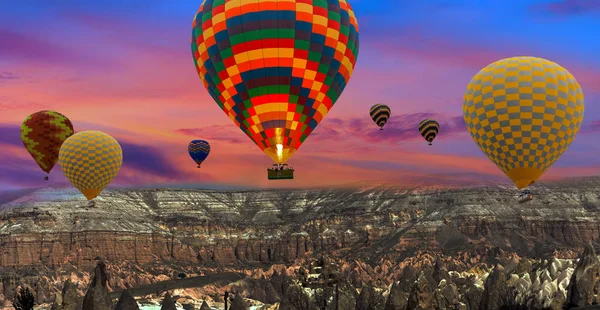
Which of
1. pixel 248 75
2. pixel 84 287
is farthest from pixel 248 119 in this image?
pixel 84 287

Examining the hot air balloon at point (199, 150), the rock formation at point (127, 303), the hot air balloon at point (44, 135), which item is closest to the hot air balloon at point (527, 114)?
the rock formation at point (127, 303)

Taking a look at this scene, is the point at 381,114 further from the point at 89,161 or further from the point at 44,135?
the point at 44,135

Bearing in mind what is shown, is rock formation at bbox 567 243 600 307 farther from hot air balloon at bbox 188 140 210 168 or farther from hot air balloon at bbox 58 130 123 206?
hot air balloon at bbox 188 140 210 168

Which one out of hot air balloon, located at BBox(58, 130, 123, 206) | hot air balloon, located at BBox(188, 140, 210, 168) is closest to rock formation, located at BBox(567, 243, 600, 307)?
hot air balloon, located at BBox(58, 130, 123, 206)

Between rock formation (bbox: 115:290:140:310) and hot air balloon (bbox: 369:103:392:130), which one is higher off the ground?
hot air balloon (bbox: 369:103:392:130)

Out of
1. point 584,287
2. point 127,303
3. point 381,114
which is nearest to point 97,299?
point 127,303

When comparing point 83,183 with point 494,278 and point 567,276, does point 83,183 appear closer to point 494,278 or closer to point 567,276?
point 494,278

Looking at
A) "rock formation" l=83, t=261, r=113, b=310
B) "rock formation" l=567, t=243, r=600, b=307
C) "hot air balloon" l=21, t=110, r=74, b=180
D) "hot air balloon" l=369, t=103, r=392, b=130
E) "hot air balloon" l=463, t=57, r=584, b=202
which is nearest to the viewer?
"hot air balloon" l=463, t=57, r=584, b=202
